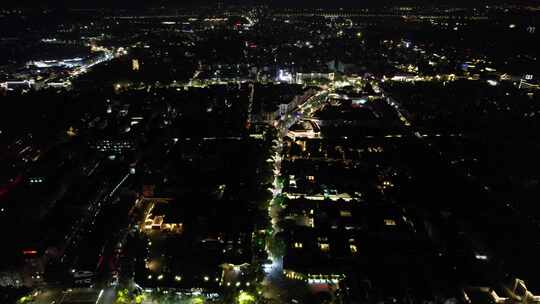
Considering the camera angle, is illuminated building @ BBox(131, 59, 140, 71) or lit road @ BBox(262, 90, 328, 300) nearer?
lit road @ BBox(262, 90, 328, 300)

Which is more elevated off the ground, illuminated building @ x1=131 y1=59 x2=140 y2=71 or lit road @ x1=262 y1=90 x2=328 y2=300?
illuminated building @ x1=131 y1=59 x2=140 y2=71

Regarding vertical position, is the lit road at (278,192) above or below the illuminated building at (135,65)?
below

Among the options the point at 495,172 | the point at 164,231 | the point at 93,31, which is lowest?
the point at 164,231

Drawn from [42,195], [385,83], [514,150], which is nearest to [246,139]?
[42,195]

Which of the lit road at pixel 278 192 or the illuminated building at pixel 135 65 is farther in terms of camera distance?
the illuminated building at pixel 135 65

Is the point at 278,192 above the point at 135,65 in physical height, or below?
below

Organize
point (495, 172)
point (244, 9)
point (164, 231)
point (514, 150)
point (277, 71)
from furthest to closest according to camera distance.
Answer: point (244, 9), point (277, 71), point (514, 150), point (495, 172), point (164, 231)

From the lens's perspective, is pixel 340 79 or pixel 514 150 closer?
pixel 514 150

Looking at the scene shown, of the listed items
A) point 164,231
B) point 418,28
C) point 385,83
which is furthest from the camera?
point 418,28

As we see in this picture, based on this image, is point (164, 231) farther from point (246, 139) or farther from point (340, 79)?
point (340, 79)

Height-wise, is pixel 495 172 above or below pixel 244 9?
below

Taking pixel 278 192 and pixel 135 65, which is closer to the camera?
pixel 278 192
